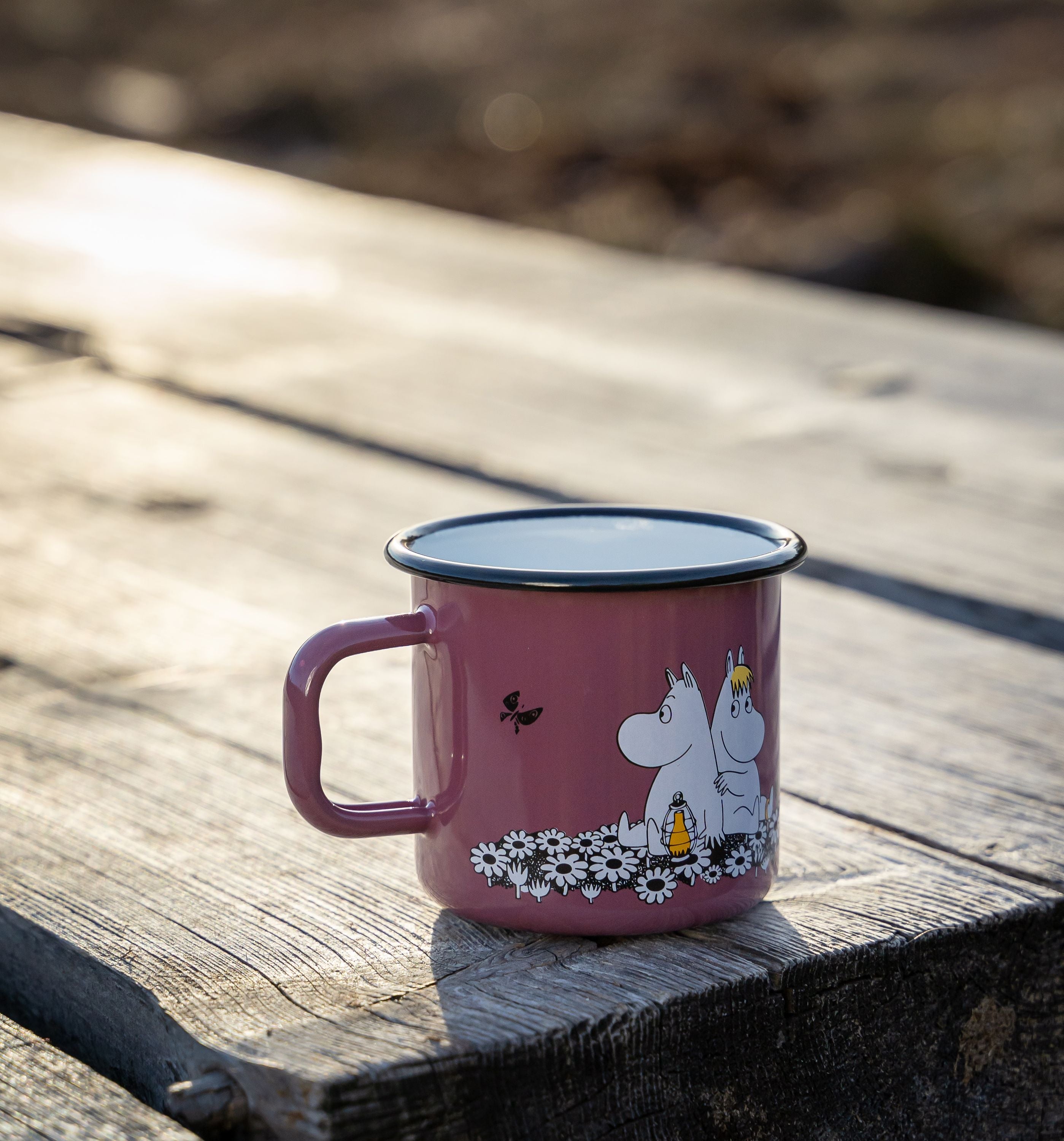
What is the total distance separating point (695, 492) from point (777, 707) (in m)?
0.87

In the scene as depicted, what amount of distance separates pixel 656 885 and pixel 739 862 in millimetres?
51

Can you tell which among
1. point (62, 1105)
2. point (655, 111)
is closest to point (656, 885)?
point (62, 1105)

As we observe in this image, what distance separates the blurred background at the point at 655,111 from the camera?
230 inches

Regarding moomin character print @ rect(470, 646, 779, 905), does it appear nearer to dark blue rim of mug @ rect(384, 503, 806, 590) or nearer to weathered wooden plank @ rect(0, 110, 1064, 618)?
dark blue rim of mug @ rect(384, 503, 806, 590)

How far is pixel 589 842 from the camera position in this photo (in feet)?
2.53

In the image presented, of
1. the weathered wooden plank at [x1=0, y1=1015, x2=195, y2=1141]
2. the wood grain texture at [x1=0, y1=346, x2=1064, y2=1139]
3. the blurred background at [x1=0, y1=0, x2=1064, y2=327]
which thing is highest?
the blurred background at [x1=0, y1=0, x2=1064, y2=327]

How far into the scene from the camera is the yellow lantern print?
0.77m

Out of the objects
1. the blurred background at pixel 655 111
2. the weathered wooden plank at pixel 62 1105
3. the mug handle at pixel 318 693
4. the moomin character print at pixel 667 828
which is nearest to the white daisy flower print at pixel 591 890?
the moomin character print at pixel 667 828

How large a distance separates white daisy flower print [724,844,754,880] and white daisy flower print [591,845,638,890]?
54mm

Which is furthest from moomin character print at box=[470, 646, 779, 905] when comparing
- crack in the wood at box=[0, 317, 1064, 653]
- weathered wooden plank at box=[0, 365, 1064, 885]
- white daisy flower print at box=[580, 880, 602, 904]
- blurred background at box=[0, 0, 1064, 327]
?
blurred background at box=[0, 0, 1064, 327]

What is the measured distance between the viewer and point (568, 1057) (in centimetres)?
69

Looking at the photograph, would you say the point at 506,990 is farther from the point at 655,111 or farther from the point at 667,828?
the point at 655,111

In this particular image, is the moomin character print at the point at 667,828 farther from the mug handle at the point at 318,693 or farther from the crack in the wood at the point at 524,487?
the crack in the wood at the point at 524,487

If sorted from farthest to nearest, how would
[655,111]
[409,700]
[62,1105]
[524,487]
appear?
[655,111] < [524,487] < [409,700] < [62,1105]
